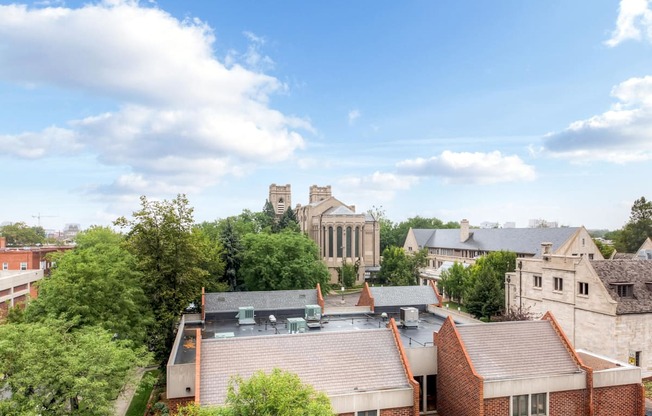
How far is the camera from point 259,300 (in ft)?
117

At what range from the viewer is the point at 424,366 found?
75.3ft

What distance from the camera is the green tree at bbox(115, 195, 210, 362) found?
3234cm

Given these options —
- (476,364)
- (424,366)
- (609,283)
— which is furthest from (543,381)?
(609,283)

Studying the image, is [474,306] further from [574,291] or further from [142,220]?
[142,220]

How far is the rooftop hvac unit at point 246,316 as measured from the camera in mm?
32156

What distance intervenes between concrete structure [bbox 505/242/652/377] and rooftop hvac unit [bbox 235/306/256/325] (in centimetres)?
2604

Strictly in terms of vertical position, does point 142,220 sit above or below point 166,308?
above

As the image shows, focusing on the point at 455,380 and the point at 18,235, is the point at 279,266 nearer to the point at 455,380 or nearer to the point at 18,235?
the point at 455,380

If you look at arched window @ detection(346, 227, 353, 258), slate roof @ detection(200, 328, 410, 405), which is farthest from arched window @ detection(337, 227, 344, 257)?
slate roof @ detection(200, 328, 410, 405)

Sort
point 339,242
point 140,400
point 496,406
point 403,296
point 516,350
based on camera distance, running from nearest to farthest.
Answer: point 496,406 < point 516,350 < point 140,400 < point 403,296 < point 339,242

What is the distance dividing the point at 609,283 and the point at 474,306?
629 inches

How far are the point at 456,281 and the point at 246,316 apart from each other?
123ft

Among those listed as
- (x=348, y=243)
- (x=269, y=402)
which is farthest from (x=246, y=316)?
(x=348, y=243)

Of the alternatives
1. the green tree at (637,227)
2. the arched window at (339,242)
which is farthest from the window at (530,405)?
the green tree at (637,227)
